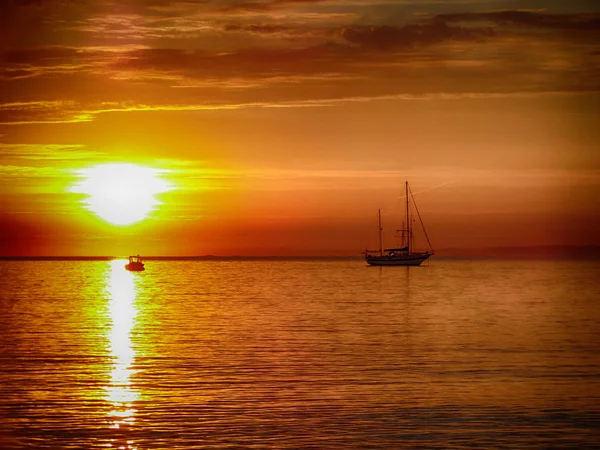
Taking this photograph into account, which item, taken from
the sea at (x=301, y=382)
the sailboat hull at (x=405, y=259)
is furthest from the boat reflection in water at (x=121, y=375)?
the sailboat hull at (x=405, y=259)

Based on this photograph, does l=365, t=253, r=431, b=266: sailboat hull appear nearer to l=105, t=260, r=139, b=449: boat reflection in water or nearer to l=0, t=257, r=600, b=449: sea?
l=0, t=257, r=600, b=449: sea

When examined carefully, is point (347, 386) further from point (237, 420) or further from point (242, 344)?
point (242, 344)

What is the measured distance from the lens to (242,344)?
41312mm

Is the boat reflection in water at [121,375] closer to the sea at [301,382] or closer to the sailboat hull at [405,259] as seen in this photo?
the sea at [301,382]

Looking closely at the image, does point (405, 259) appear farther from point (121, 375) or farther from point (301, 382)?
point (301, 382)

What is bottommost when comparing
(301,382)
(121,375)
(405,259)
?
(301,382)

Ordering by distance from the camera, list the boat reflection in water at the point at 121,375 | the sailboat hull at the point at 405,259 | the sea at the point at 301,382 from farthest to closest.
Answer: the sailboat hull at the point at 405,259 → the boat reflection in water at the point at 121,375 → the sea at the point at 301,382

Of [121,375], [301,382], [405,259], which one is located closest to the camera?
[301,382]

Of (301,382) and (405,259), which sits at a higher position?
(405,259)

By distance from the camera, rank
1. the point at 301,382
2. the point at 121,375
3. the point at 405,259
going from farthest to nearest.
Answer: the point at 405,259, the point at 121,375, the point at 301,382

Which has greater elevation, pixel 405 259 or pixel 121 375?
pixel 405 259

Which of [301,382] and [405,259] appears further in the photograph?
[405,259]

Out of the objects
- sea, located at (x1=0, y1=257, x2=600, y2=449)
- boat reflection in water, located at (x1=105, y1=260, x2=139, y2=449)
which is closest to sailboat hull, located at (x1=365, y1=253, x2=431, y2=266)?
sea, located at (x1=0, y1=257, x2=600, y2=449)

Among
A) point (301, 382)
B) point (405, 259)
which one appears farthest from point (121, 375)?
point (405, 259)
